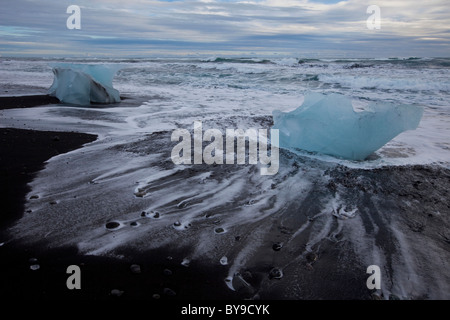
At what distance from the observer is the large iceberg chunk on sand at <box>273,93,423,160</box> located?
159 inches

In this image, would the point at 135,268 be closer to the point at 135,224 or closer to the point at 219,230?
the point at 135,224

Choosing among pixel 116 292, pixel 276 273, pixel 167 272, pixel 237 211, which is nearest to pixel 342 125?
pixel 237 211

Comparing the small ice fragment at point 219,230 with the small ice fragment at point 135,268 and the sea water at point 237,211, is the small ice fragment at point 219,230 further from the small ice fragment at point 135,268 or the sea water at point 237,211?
the small ice fragment at point 135,268

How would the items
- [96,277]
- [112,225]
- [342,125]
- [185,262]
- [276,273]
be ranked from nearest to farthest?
[96,277] < [276,273] < [185,262] < [112,225] < [342,125]

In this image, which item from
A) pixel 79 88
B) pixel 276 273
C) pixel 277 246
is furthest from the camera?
pixel 79 88

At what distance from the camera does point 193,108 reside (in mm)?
7945

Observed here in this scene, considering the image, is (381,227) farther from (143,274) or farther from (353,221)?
(143,274)

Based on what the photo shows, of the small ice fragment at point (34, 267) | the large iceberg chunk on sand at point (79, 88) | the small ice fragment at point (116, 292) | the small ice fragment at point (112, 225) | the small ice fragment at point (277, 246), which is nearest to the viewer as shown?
the small ice fragment at point (116, 292)

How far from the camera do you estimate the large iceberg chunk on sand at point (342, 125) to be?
13.2 feet

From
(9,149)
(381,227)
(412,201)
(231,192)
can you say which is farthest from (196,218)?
(9,149)

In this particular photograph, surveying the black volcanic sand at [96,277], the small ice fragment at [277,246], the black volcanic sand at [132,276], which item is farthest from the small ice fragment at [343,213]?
the black volcanic sand at [96,277]

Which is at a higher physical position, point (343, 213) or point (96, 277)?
point (343, 213)

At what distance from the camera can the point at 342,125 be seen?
13.9 ft

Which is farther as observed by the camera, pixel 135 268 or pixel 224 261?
pixel 224 261
